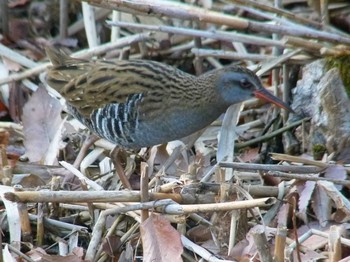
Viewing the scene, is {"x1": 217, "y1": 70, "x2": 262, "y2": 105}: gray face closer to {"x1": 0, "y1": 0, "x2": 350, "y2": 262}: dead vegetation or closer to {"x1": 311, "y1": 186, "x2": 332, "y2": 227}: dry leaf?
{"x1": 0, "y1": 0, "x2": 350, "y2": 262}: dead vegetation

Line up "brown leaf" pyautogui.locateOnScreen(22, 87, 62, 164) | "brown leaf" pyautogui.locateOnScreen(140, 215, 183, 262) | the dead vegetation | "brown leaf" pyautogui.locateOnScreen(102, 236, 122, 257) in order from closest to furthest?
"brown leaf" pyautogui.locateOnScreen(140, 215, 183, 262) → the dead vegetation → "brown leaf" pyautogui.locateOnScreen(102, 236, 122, 257) → "brown leaf" pyautogui.locateOnScreen(22, 87, 62, 164)

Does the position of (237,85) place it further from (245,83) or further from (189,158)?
(189,158)

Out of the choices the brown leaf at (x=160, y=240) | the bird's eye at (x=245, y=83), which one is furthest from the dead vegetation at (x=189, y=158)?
the bird's eye at (x=245, y=83)

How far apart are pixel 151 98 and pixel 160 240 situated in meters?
1.22

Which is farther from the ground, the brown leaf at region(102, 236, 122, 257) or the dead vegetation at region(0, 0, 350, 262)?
the dead vegetation at region(0, 0, 350, 262)

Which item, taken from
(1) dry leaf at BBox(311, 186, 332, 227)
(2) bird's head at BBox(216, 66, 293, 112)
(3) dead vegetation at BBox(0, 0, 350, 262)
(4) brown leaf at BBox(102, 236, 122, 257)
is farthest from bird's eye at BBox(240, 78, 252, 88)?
(4) brown leaf at BBox(102, 236, 122, 257)

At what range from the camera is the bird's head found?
201 inches

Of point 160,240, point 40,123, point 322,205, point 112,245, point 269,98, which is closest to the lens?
point 160,240

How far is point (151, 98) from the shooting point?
514 centimetres

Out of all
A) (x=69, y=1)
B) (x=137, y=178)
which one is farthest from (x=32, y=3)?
(x=137, y=178)

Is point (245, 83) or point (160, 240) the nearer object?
point (160, 240)

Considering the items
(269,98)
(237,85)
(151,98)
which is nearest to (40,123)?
(151,98)

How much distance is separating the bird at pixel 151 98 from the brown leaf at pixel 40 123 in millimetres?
239

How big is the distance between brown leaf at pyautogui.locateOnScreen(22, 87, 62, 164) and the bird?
0.24 m
